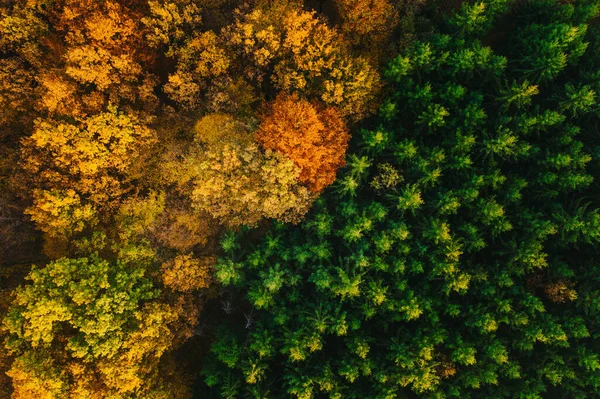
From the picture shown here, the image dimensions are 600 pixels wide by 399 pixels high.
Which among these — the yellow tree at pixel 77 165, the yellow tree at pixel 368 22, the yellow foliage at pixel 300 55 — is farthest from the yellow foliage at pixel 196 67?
the yellow tree at pixel 368 22

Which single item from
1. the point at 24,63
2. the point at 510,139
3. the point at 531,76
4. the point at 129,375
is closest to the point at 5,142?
the point at 24,63

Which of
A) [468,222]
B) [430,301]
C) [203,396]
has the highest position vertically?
[468,222]

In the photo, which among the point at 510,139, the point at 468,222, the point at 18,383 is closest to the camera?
the point at 18,383

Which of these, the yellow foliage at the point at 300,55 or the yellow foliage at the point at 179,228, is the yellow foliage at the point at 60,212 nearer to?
the yellow foliage at the point at 179,228

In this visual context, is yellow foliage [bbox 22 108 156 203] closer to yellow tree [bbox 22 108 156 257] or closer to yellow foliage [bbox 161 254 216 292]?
yellow tree [bbox 22 108 156 257]

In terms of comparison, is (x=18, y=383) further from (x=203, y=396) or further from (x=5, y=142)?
(x=5, y=142)

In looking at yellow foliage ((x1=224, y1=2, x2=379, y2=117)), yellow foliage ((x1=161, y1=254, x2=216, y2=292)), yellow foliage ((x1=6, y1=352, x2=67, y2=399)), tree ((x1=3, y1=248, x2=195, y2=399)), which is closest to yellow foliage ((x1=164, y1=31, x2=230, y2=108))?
yellow foliage ((x1=224, y1=2, x2=379, y2=117))
